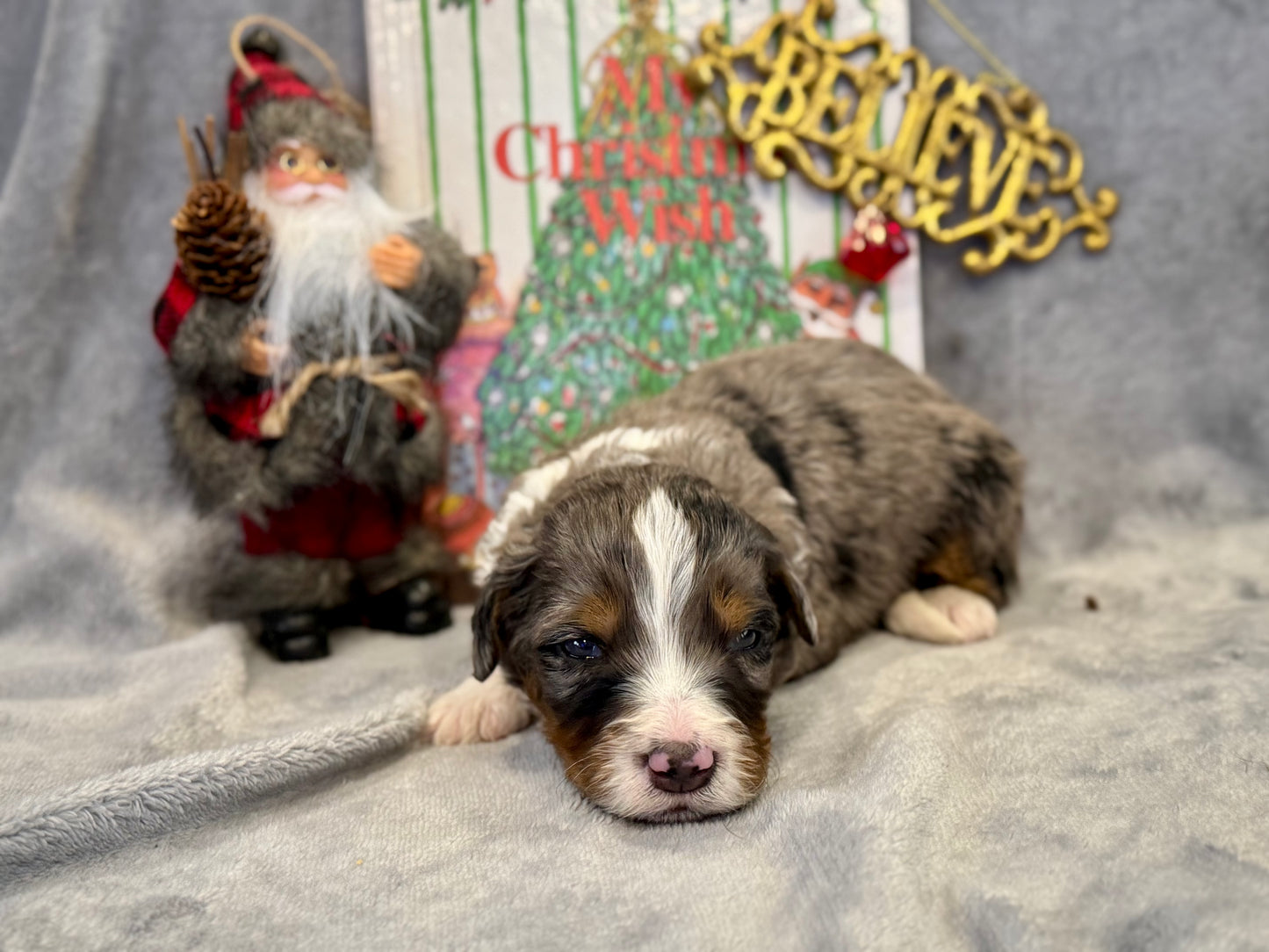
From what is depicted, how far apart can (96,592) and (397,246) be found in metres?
1.46

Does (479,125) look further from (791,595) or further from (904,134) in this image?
(791,595)

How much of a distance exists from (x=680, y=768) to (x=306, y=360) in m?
1.75

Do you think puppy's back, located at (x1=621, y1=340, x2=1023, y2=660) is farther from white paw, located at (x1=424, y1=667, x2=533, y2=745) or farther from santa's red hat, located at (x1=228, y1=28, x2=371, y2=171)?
santa's red hat, located at (x1=228, y1=28, x2=371, y2=171)

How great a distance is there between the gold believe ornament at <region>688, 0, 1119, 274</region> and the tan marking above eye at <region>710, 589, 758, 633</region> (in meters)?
1.93

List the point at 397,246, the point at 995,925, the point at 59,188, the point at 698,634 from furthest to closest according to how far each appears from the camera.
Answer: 1. the point at 59,188
2. the point at 397,246
3. the point at 698,634
4. the point at 995,925

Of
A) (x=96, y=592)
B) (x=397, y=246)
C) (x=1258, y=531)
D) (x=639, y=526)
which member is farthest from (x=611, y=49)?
(x=1258, y=531)

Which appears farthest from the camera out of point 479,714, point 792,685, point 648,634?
point 792,685

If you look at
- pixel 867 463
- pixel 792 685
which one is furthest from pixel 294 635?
pixel 867 463

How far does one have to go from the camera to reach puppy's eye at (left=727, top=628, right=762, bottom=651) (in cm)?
203

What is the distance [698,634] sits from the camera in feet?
6.41

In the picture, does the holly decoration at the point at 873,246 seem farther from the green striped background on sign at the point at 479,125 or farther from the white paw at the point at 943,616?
the green striped background on sign at the point at 479,125

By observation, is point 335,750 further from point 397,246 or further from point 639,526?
point 397,246

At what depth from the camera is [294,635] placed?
2969 mm

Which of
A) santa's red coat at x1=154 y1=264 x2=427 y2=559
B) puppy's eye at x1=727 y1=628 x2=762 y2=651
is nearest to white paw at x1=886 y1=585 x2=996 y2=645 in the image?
puppy's eye at x1=727 y1=628 x2=762 y2=651
